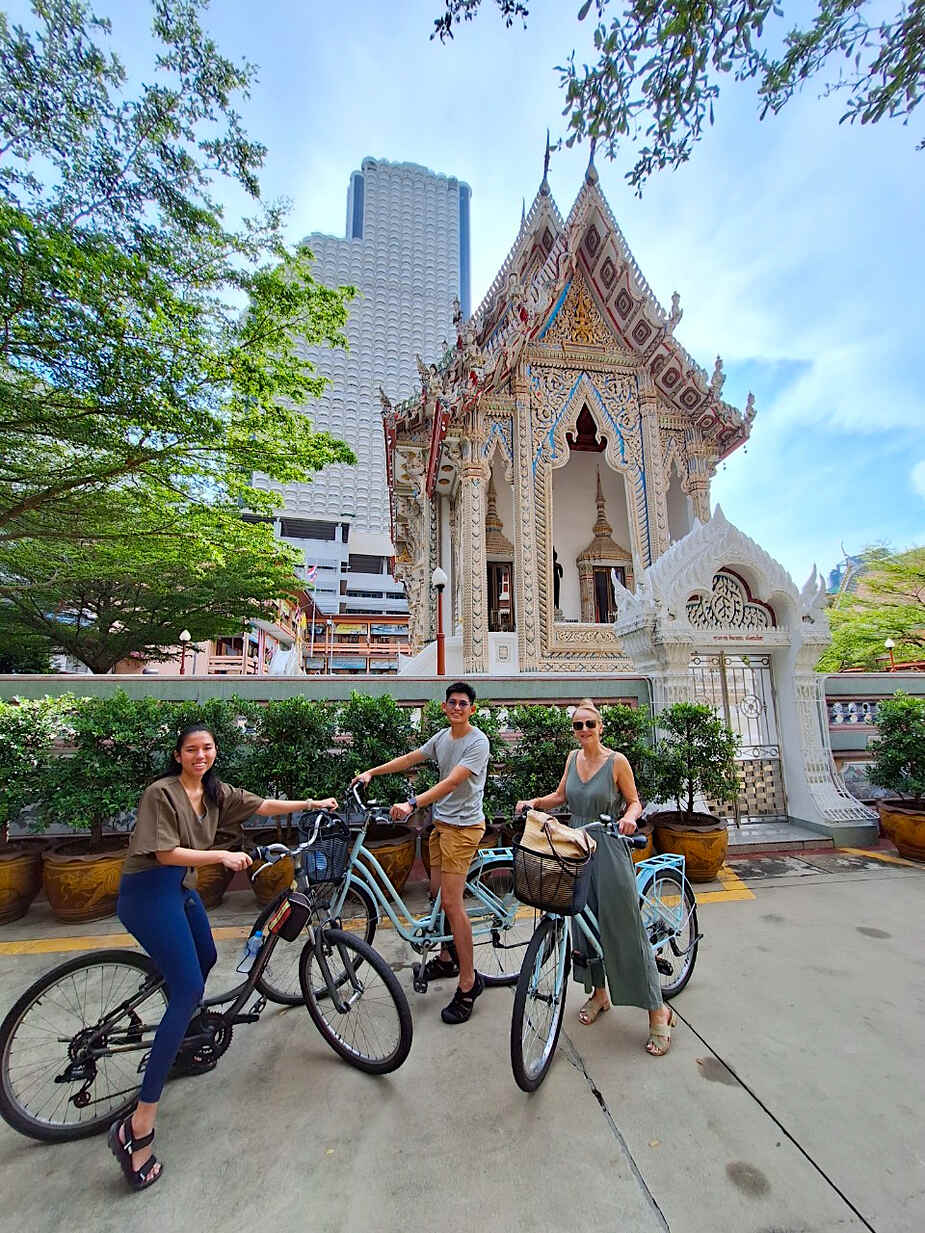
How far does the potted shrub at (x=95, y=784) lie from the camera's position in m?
4.05

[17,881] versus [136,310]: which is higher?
[136,310]

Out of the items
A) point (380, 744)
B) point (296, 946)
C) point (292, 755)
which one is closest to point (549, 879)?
point (296, 946)

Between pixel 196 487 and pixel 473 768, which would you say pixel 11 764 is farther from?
pixel 196 487

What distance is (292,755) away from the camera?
4.58 metres

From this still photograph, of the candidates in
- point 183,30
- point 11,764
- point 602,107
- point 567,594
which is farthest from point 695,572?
point 183,30

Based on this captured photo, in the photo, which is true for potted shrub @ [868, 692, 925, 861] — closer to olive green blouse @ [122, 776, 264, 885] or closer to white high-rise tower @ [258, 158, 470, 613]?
olive green blouse @ [122, 776, 264, 885]

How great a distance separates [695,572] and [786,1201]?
5.17 meters

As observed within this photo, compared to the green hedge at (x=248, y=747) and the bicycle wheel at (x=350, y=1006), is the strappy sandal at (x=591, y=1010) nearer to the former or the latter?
the bicycle wheel at (x=350, y=1006)

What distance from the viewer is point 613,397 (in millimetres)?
12258

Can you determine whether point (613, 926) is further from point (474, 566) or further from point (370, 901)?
point (474, 566)

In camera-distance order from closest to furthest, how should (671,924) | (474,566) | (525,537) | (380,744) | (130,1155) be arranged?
(130,1155), (671,924), (380,744), (474,566), (525,537)

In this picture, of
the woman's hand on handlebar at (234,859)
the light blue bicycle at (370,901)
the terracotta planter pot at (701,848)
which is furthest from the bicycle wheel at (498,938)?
the terracotta planter pot at (701,848)

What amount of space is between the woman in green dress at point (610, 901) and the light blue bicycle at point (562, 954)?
0.07 m

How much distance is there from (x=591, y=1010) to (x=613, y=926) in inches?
22.4
